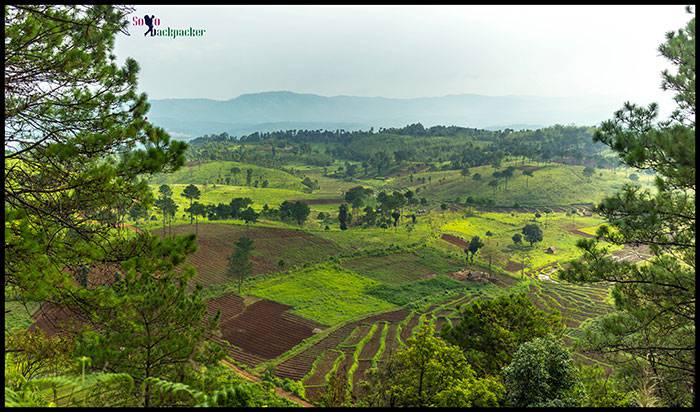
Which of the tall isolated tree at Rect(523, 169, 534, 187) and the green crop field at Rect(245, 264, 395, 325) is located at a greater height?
the tall isolated tree at Rect(523, 169, 534, 187)

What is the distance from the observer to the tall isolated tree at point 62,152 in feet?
21.9

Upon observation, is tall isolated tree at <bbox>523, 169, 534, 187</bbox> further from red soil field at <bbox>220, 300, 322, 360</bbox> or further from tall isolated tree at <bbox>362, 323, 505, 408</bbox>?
tall isolated tree at <bbox>362, 323, 505, 408</bbox>

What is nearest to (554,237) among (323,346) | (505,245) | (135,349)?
(505,245)

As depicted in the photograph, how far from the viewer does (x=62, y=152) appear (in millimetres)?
6652

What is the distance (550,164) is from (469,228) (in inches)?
2030

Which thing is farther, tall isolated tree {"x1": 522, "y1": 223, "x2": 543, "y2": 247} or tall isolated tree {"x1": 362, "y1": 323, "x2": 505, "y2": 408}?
tall isolated tree {"x1": 522, "y1": 223, "x2": 543, "y2": 247}

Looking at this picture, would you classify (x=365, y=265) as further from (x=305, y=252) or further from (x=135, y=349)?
(x=135, y=349)

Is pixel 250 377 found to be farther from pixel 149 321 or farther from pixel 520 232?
pixel 520 232

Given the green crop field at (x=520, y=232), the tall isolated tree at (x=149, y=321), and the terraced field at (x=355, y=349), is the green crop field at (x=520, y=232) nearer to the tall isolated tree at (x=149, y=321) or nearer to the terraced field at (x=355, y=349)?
the terraced field at (x=355, y=349)

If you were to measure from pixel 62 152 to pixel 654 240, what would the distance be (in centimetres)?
1217

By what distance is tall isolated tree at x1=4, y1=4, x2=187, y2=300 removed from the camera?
263 inches

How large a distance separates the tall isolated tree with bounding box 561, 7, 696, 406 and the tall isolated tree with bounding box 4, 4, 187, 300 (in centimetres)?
937

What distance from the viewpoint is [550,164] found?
10656 cm

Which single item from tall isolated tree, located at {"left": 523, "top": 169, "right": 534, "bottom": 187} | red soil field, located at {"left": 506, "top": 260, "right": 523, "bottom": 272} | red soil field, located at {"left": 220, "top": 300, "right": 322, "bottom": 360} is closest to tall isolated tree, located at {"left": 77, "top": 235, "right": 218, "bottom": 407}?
red soil field, located at {"left": 220, "top": 300, "right": 322, "bottom": 360}
